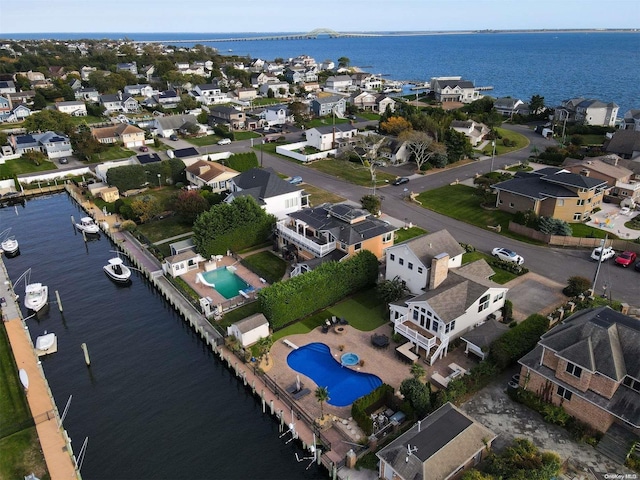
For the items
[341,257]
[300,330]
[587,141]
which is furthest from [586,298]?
[587,141]

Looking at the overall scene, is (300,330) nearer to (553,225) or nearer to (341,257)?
(341,257)

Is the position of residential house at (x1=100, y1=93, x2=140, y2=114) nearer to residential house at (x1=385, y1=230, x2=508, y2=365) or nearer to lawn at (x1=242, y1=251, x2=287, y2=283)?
lawn at (x1=242, y1=251, x2=287, y2=283)

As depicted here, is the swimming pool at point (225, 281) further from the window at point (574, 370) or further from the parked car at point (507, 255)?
the window at point (574, 370)

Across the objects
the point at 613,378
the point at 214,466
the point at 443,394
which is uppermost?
the point at 613,378

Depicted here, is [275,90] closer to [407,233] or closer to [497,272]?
[407,233]

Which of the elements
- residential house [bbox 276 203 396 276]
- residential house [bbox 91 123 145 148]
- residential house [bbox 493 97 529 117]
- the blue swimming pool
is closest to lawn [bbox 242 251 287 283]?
residential house [bbox 276 203 396 276]

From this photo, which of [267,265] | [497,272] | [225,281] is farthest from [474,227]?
[225,281]
